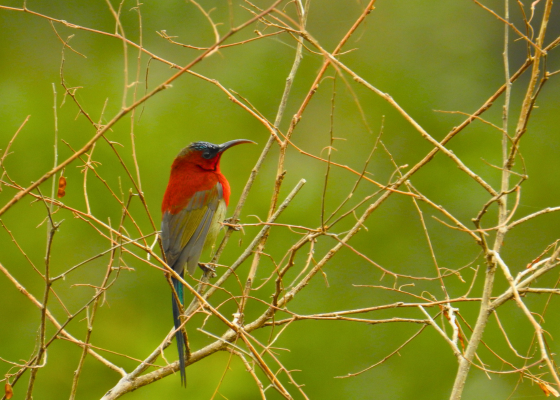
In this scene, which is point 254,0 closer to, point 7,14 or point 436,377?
point 7,14

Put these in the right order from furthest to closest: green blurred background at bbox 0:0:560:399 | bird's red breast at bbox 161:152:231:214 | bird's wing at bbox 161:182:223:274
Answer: green blurred background at bbox 0:0:560:399 < bird's red breast at bbox 161:152:231:214 < bird's wing at bbox 161:182:223:274

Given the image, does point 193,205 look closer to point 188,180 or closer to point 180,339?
point 188,180

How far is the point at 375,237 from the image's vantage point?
6641 mm

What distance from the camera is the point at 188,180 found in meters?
3.75

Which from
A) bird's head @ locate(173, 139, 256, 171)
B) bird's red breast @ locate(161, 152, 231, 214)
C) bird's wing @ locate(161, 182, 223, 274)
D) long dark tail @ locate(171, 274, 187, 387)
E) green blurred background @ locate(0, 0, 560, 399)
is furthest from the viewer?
green blurred background @ locate(0, 0, 560, 399)

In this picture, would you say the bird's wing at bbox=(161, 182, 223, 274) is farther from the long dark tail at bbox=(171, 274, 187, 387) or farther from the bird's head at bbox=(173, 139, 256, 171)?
the long dark tail at bbox=(171, 274, 187, 387)

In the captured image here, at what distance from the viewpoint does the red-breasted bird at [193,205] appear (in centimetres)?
345

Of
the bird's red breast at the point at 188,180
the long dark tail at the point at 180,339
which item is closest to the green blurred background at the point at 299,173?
the bird's red breast at the point at 188,180

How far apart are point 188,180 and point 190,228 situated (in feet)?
1.10

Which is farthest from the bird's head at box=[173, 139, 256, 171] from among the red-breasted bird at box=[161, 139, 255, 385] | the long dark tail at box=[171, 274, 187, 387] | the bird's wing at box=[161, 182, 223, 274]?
the long dark tail at box=[171, 274, 187, 387]

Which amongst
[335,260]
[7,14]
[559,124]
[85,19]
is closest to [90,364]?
[335,260]

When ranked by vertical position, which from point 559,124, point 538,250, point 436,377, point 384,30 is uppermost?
point 384,30

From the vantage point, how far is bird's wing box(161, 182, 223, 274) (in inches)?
134

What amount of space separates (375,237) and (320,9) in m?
2.63
